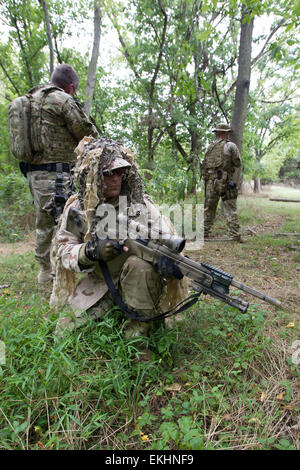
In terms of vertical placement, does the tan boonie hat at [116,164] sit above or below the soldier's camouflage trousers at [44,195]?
above

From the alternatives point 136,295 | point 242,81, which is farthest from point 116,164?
point 242,81

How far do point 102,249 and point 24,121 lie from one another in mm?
1994

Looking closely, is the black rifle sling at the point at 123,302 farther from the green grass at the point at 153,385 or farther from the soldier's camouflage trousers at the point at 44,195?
the soldier's camouflage trousers at the point at 44,195

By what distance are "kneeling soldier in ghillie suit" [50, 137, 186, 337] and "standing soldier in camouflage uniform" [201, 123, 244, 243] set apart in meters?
3.60

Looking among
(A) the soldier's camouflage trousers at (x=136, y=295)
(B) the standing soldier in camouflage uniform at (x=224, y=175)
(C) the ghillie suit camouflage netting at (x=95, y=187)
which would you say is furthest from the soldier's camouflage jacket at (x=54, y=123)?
(B) the standing soldier in camouflage uniform at (x=224, y=175)

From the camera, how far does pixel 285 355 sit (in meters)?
2.00

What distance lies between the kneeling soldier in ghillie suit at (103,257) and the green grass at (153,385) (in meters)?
0.16

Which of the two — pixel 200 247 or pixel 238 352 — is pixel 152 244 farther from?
pixel 200 247

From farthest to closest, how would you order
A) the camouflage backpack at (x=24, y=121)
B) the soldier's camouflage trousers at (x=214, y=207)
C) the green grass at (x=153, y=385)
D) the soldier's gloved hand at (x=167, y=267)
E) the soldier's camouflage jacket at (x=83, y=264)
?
the soldier's camouflage trousers at (x=214, y=207) → the camouflage backpack at (x=24, y=121) → the soldier's camouflage jacket at (x=83, y=264) → the soldier's gloved hand at (x=167, y=267) → the green grass at (x=153, y=385)

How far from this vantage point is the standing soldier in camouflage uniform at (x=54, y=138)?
2.97 metres

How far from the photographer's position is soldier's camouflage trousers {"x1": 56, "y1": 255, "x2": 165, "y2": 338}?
1.95 m

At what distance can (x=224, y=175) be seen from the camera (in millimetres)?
5742

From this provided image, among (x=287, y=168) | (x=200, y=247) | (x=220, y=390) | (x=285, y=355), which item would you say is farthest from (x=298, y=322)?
(x=287, y=168)

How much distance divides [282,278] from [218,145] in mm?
3347
